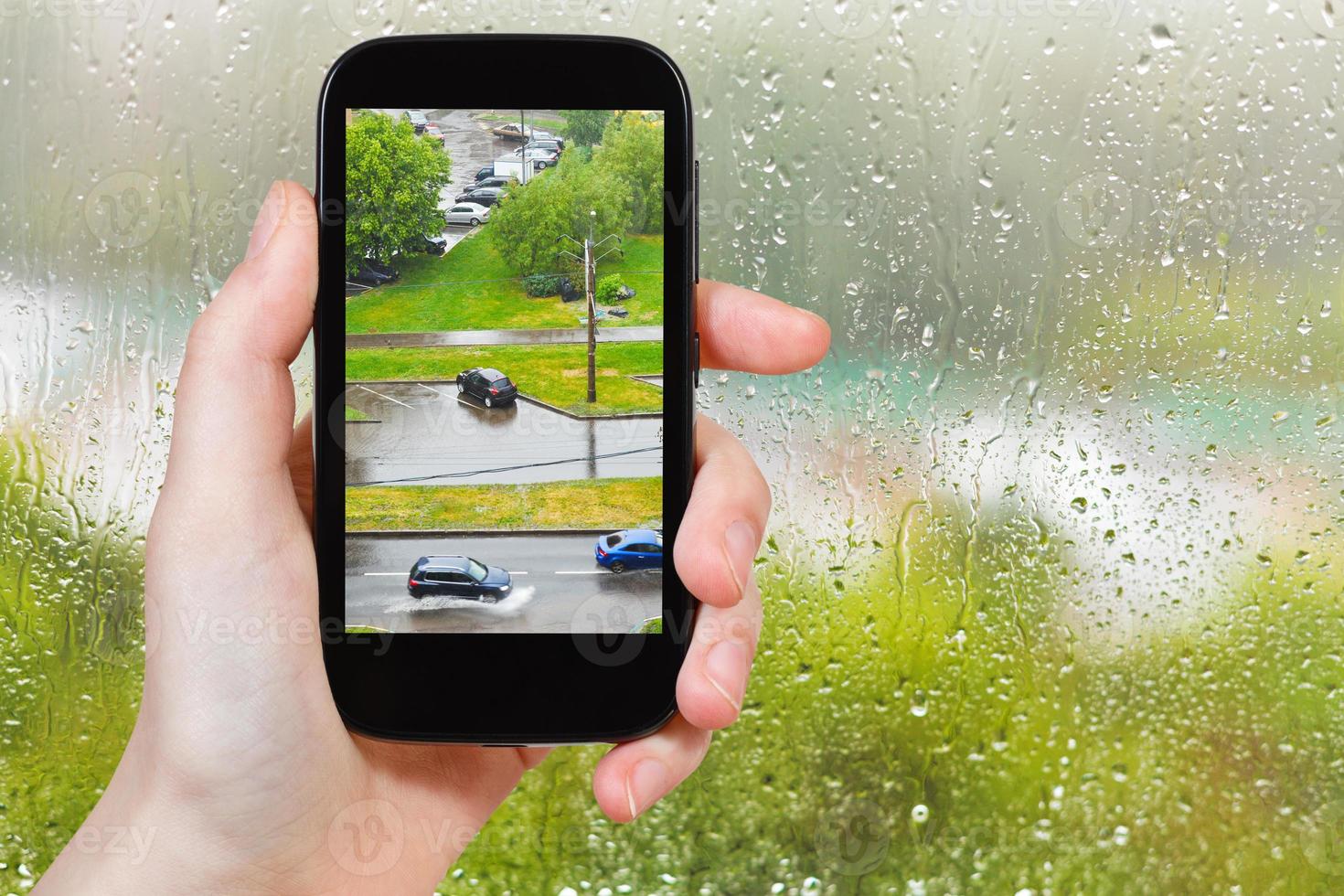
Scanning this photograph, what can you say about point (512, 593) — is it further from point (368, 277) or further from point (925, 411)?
point (925, 411)

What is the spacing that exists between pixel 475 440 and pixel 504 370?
0.04m

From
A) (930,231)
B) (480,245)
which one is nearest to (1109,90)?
(930,231)

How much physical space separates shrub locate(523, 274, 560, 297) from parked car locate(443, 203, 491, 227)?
4cm

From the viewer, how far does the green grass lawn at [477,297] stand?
16.5 inches

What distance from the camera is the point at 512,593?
0.42 metres

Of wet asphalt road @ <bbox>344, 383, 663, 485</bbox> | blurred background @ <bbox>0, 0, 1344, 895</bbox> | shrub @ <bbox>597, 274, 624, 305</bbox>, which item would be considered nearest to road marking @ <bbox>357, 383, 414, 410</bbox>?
wet asphalt road @ <bbox>344, 383, 663, 485</bbox>

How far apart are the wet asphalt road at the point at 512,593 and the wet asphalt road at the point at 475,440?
0.03 metres

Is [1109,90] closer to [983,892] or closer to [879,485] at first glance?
[879,485]

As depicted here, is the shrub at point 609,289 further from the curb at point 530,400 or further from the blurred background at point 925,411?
the blurred background at point 925,411

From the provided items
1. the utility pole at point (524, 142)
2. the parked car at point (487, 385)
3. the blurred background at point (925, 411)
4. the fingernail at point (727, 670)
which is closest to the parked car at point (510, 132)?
the utility pole at point (524, 142)

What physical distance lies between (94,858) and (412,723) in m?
0.15

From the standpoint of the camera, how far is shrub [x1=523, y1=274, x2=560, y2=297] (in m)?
0.43

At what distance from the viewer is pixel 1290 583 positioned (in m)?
0.83

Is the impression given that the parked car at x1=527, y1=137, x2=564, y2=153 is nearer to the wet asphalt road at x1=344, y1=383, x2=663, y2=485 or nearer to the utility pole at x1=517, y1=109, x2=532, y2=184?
the utility pole at x1=517, y1=109, x2=532, y2=184
